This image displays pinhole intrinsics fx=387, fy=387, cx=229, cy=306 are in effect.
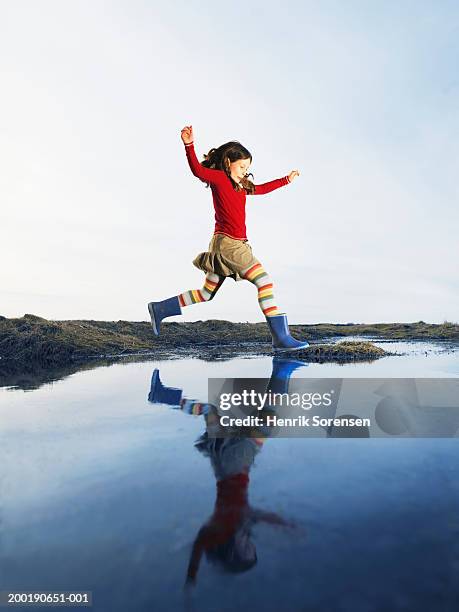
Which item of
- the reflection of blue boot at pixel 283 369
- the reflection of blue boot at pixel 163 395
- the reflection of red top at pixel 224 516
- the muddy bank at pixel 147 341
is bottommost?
the reflection of red top at pixel 224 516

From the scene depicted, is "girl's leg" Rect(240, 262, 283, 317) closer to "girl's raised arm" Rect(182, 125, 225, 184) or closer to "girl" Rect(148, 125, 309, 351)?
"girl" Rect(148, 125, 309, 351)

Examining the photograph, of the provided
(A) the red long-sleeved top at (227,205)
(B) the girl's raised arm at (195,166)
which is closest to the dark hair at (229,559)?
(A) the red long-sleeved top at (227,205)

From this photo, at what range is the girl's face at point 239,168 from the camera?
487 centimetres

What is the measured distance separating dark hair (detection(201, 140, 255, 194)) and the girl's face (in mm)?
36

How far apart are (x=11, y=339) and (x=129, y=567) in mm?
12455

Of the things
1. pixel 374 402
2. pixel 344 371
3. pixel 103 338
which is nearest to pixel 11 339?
pixel 103 338

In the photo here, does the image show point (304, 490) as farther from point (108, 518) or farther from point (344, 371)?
point (344, 371)

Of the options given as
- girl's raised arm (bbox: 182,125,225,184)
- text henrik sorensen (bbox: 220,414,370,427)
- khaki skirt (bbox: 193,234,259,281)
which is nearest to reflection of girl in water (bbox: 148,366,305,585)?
text henrik sorensen (bbox: 220,414,370,427)

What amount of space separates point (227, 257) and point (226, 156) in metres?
1.26

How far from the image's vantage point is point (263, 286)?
5.04 m

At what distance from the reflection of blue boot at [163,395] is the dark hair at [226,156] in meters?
2.65

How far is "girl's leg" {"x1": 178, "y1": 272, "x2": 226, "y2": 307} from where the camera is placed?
5301mm

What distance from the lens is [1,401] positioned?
482cm

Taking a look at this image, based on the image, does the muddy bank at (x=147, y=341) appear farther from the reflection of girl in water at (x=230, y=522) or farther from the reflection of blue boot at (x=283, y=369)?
the reflection of girl in water at (x=230, y=522)
